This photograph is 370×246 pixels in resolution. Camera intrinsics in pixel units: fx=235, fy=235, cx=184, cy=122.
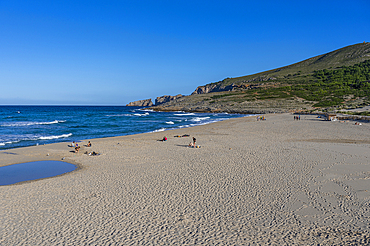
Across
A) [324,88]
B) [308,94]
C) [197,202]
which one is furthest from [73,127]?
[324,88]

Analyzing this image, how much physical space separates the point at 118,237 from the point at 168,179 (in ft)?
17.3

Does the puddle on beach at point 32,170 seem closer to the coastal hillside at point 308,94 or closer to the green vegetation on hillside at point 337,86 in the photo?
the coastal hillside at point 308,94

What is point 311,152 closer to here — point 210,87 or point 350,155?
point 350,155

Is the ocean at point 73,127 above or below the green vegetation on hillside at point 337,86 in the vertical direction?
below

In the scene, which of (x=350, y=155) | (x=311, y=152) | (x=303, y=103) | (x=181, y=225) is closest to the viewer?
(x=181, y=225)

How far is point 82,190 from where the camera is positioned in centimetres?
1072

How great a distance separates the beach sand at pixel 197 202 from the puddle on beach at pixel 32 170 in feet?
3.24

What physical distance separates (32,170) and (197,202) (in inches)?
432

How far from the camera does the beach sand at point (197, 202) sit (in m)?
7.05

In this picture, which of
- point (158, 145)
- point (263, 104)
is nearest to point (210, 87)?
point (263, 104)

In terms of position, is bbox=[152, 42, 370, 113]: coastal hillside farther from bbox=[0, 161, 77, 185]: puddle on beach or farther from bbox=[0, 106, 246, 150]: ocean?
bbox=[0, 161, 77, 185]: puddle on beach

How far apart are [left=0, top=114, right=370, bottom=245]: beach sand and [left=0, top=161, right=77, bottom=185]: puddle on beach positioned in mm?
987

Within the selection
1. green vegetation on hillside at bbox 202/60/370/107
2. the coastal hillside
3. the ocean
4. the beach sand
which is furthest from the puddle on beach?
green vegetation on hillside at bbox 202/60/370/107

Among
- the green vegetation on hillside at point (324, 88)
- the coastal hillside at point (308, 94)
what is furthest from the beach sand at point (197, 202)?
the green vegetation on hillside at point (324, 88)
